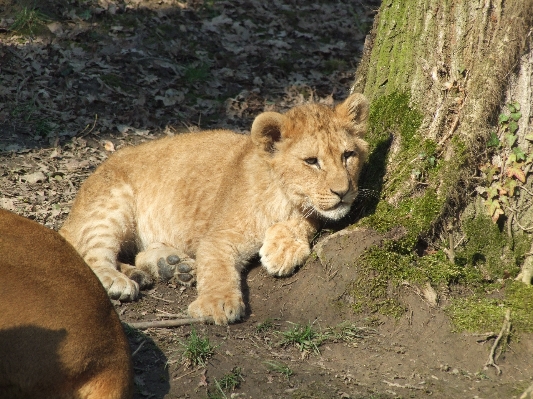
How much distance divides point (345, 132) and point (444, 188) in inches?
38.4

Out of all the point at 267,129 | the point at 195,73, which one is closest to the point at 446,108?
the point at 267,129

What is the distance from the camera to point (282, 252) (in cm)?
545

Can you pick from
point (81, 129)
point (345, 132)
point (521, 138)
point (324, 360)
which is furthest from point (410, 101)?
point (81, 129)

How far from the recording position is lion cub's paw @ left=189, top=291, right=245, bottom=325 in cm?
506

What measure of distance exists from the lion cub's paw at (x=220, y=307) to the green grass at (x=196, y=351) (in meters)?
0.48

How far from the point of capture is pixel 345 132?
18.4ft

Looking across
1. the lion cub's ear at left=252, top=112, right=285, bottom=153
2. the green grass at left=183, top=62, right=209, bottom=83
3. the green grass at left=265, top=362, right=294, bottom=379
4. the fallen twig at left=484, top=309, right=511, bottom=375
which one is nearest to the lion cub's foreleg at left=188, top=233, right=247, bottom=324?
the green grass at left=265, top=362, right=294, bottom=379

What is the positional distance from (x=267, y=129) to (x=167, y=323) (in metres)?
1.80

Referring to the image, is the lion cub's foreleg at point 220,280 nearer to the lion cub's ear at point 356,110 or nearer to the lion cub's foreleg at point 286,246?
the lion cub's foreleg at point 286,246

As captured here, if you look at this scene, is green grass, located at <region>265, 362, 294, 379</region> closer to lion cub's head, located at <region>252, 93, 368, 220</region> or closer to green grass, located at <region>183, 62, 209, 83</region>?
lion cub's head, located at <region>252, 93, 368, 220</region>

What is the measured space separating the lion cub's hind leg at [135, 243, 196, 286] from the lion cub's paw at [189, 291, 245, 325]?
806mm

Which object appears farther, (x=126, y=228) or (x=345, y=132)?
(x=126, y=228)

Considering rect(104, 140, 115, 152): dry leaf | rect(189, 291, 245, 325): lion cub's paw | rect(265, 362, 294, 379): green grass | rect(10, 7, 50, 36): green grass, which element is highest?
rect(10, 7, 50, 36): green grass

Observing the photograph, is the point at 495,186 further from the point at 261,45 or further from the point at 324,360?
the point at 261,45
